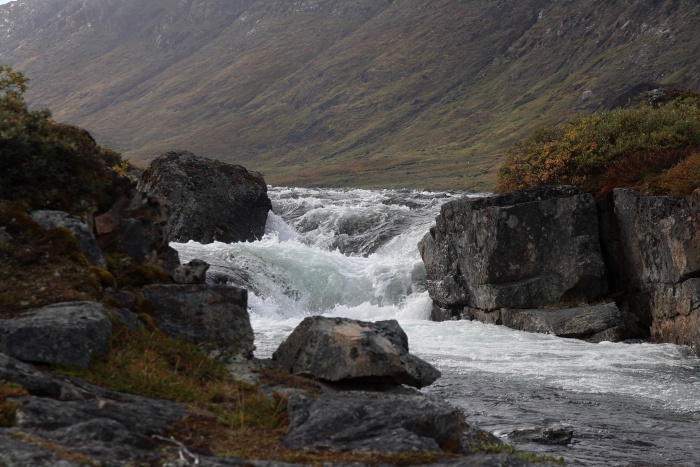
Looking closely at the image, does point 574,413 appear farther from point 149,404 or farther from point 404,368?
point 149,404

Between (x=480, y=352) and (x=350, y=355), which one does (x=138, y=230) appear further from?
(x=480, y=352)

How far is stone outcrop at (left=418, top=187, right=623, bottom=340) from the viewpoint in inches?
1103

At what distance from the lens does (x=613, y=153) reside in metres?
31.4

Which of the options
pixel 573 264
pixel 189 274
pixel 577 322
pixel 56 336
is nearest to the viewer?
pixel 56 336

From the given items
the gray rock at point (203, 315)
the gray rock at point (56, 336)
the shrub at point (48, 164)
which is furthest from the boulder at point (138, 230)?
the gray rock at point (56, 336)

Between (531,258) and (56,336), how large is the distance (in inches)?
865

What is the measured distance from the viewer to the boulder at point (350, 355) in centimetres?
1274

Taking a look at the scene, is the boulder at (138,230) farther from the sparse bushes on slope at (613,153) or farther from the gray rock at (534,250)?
the sparse bushes on slope at (613,153)

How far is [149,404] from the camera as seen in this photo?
9.57 meters

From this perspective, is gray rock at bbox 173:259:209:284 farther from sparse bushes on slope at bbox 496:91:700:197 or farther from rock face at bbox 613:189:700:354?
sparse bushes on slope at bbox 496:91:700:197

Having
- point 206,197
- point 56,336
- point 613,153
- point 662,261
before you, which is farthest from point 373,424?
point 206,197

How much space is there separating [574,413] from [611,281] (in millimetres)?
13111

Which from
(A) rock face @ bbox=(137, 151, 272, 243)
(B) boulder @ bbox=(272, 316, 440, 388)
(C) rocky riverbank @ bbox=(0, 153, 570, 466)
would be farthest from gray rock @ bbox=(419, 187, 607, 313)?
(A) rock face @ bbox=(137, 151, 272, 243)

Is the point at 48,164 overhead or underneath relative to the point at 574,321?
overhead
